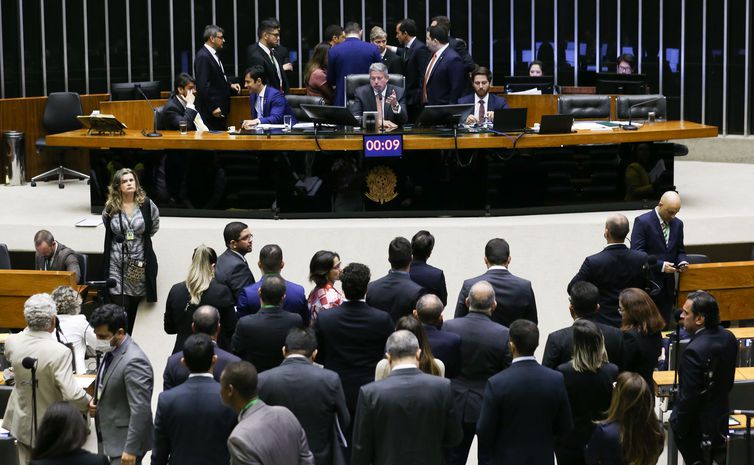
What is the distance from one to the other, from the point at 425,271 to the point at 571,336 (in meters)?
1.56

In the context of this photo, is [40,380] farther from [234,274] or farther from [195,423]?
[234,274]

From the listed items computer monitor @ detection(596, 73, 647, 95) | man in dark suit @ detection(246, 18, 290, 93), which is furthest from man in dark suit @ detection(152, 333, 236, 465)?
computer monitor @ detection(596, 73, 647, 95)

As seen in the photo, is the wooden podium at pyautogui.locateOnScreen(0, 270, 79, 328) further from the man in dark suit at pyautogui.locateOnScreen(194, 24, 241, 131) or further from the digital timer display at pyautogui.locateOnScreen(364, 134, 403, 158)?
the man in dark suit at pyautogui.locateOnScreen(194, 24, 241, 131)

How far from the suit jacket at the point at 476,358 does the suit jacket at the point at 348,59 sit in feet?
21.1

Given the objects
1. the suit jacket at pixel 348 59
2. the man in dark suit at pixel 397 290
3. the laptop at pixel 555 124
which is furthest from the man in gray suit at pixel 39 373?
the suit jacket at pixel 348 59

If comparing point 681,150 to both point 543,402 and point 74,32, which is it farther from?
point 74,32

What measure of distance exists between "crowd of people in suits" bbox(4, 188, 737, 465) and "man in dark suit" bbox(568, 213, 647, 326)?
0.96m

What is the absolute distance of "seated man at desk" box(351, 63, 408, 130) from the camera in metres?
11.6

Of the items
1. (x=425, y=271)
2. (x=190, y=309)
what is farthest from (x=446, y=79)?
(x=190, y=309)

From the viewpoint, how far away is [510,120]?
38.3 ft

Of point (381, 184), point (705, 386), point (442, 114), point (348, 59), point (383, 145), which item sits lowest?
point (705, 386)

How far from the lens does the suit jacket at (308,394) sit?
621 cm

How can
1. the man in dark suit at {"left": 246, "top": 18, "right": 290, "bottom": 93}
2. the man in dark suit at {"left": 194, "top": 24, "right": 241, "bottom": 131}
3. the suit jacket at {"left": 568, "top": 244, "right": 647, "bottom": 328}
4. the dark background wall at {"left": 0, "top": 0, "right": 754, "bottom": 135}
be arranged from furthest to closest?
the dark background wall at {"left": 0, "top": 0, "right": 754, "bottom": 135}
the man in dark suit at {"left": 246, "top": 18, "right": 290, "bottom": 93}
the man in dark suit at {"left": 194, "top": 24, "right": 241, "bottom": 131}
the suit jacket at {"left": 568, "top": 244, "right": 647, "bottom": 328}

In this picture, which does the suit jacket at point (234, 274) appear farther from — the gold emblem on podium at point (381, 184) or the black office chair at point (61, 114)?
the black office chair at point (61, 114)
